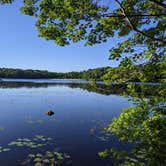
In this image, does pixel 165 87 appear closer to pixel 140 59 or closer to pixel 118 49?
pixel 140 59

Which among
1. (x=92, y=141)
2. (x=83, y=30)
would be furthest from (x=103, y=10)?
(x=92, y=141)

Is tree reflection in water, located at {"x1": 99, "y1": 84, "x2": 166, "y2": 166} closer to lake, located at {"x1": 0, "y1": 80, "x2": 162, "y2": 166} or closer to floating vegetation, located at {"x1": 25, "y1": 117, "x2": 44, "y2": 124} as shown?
lake, located at {"x1": 0, "y1": 80, "x2": 162, "y2": 166}

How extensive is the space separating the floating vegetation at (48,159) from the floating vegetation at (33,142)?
1.50m

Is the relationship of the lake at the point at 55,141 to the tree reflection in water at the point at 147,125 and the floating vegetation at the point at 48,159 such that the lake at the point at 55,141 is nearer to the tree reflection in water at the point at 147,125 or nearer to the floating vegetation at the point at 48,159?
the floating vegetation at the point at 48,159

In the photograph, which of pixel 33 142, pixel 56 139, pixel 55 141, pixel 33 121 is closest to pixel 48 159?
pixel 33 142

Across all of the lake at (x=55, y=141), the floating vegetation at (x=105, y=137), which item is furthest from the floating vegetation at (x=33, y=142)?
the floating vegetation at (x=105, y=137)

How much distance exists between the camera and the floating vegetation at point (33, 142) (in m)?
12.9

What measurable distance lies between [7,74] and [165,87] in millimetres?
169438

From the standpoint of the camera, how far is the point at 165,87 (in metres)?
5.84

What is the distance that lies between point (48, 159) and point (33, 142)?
9.86ft

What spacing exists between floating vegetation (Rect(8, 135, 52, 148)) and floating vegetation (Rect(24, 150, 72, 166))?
59.1 inches

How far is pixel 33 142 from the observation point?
13.5 metres

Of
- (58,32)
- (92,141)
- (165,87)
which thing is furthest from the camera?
(92,141)

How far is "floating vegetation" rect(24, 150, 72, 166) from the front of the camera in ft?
34.3
